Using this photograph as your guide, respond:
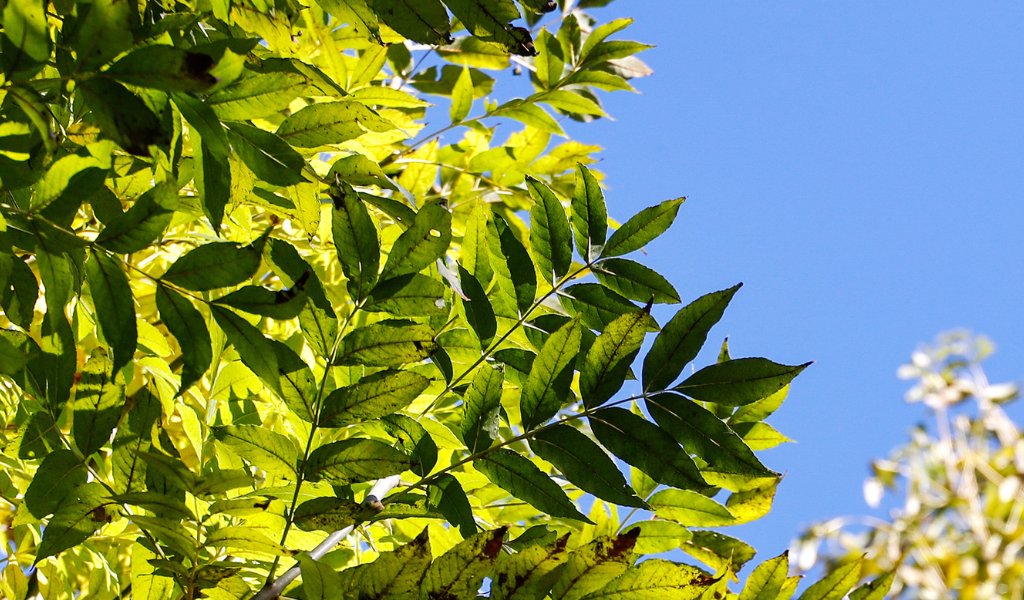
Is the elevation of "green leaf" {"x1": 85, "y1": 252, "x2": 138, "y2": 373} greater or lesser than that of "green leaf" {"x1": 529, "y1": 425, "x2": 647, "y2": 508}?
lesser

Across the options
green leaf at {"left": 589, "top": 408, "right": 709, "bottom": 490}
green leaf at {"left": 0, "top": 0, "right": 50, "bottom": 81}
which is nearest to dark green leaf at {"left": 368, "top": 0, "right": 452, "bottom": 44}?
green leaf at {"left": 0, "top": 0, "right": 50, "bottom": 81}

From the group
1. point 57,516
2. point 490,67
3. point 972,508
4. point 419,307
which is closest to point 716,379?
point 419,307

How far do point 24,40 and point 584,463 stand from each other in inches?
18.4

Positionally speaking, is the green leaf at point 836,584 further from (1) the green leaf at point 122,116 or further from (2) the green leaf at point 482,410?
(1) the green leaf at point 122,116

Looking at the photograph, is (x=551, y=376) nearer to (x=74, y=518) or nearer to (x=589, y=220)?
(x=589, y=220)

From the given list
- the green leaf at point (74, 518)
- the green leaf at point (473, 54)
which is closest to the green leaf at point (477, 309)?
the green leaf at point (74, 518)

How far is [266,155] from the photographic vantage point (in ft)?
1.98

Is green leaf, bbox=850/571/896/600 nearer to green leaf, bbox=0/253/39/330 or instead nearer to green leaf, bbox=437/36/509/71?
green leaf, bbox=0/253/39/330

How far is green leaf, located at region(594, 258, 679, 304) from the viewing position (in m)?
0.73

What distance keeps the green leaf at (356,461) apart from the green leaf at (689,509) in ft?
0.99

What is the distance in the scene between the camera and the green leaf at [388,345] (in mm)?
609

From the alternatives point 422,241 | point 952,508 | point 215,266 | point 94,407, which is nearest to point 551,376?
point 422,241

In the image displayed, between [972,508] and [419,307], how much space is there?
3.94 metres

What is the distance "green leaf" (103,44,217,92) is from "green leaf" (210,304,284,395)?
0.57ft
